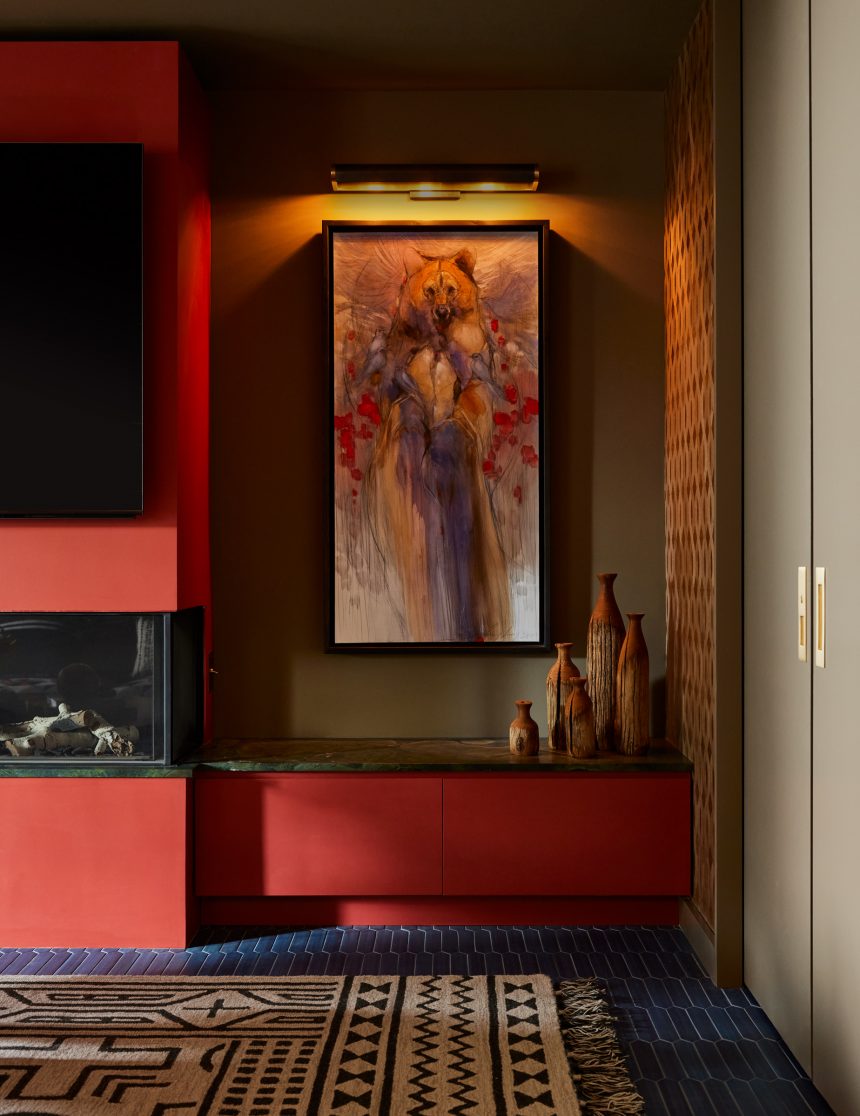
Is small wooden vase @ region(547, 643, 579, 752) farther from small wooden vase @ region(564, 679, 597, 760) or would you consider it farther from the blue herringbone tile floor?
the blue herringbone tile floor

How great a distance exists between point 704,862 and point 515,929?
0.67 m

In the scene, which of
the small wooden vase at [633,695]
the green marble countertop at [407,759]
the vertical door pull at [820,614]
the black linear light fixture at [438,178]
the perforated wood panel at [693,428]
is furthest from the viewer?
the black linear light fixture at [438,178]

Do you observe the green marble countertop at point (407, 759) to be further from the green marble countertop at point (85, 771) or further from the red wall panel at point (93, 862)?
the red wall panel at point (93, 862)

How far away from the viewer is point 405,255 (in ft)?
12.9

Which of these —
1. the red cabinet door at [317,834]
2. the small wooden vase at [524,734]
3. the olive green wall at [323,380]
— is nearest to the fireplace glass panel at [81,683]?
the red cabinet door at [317,834]

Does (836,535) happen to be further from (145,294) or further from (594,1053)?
(145,294)

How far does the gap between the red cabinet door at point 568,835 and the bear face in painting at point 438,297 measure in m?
1.60

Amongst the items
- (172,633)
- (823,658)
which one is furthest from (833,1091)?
(172,633)

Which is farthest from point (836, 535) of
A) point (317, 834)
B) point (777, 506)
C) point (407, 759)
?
point (317, 834)

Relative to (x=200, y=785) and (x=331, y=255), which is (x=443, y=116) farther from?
(x=200, y=785)

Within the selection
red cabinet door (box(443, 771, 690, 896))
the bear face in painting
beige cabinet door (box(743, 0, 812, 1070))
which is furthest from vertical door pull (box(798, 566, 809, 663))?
the bear face in painting

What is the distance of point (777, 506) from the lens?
2779 millimetres

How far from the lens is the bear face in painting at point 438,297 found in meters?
3.92

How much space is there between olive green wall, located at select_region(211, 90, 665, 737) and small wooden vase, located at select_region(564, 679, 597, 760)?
0.35 m
